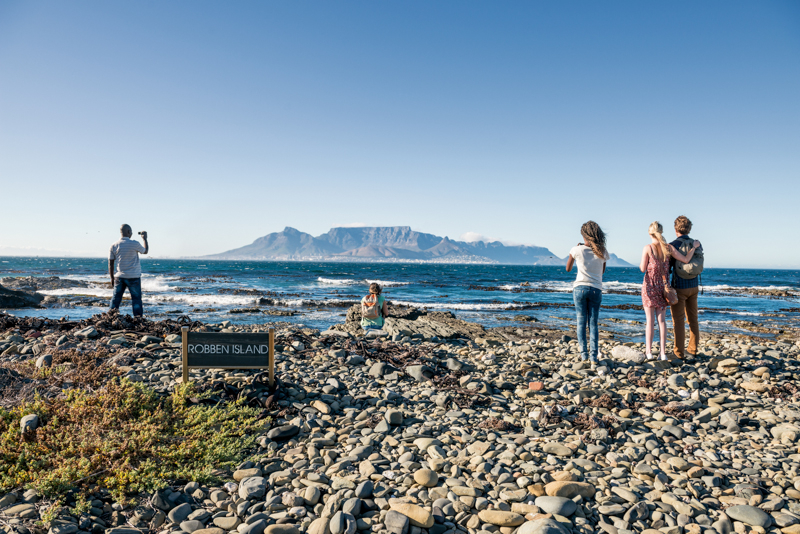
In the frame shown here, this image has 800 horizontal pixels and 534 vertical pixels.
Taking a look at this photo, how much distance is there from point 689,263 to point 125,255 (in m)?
10.5

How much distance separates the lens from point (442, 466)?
3896mm

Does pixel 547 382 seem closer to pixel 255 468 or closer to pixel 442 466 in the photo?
pixel 442 466

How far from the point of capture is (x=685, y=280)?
22.2ft

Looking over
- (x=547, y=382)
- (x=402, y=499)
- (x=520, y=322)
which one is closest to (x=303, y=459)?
(x=402, y=499)

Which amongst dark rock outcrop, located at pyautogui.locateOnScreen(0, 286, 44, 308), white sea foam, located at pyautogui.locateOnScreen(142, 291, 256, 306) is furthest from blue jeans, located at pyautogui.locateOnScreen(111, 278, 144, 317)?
white sea foam, located at pyautogui.locateOnScreen(142, 291, 256, 306)

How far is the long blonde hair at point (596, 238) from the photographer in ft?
21.7

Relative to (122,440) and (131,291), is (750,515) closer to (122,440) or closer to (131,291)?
(122,440)

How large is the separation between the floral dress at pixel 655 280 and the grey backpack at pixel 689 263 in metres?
0.23

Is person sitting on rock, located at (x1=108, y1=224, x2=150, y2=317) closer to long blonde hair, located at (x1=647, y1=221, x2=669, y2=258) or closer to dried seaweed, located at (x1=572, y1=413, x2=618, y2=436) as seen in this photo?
dried seaweed, located at (x1=572, y1=413, x2=618, y2=436)

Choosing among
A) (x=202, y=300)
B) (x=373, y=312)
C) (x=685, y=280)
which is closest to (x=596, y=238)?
(x=685, y=280)

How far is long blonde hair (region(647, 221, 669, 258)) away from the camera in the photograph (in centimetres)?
664

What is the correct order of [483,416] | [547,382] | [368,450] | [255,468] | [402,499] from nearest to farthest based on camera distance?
[402,499]
[255,468]
[368,450]
[483,416]
[547,382]

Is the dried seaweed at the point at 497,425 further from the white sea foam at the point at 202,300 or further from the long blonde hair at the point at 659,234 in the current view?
the white sea foam at the point at 202,300

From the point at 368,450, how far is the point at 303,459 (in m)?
0.62
